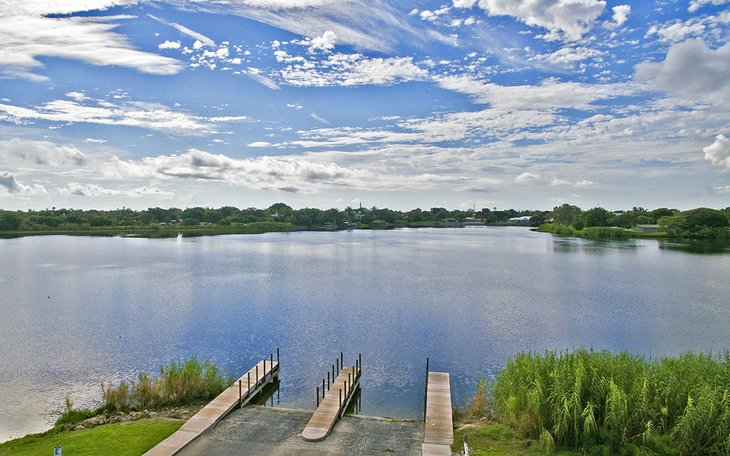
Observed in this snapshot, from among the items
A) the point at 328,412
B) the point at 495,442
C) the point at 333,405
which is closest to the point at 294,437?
the point at 328,412

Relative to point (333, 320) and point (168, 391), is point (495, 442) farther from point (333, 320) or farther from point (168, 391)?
point (333, 320)

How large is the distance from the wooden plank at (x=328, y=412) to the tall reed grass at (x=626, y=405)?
5558 mm

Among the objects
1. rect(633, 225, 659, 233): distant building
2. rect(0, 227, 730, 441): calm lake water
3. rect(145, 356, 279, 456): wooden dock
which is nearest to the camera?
rect(145, 356, 279, 456): wooden dock

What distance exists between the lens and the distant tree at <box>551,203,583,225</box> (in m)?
162

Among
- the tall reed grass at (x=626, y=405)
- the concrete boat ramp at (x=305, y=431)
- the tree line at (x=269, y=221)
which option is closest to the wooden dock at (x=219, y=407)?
the concrete boat ramp at (x=305, y=431)

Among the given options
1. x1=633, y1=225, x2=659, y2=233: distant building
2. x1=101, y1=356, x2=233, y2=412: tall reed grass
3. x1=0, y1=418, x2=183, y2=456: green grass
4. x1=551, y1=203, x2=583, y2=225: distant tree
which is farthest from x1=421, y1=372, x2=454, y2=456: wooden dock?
x1=551, y1=203, x2=583, y2=225: distant tree

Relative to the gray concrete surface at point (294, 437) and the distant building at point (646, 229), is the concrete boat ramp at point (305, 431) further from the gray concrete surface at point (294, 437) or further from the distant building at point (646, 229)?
the distant building at point (646, 229)

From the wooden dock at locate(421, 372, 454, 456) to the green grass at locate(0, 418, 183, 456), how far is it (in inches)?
308

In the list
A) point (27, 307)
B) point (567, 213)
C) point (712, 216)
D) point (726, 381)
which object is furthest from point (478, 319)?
point (567, 213)

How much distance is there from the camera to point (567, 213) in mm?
164750

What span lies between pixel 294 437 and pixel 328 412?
1.78 m

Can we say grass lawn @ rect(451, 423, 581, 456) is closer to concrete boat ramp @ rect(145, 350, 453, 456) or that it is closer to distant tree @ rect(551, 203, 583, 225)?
concrete boat ramp @ rect(145, 350, 453, 456)

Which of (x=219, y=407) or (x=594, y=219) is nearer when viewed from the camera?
(x=219, y=407)

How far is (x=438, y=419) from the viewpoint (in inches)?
581
